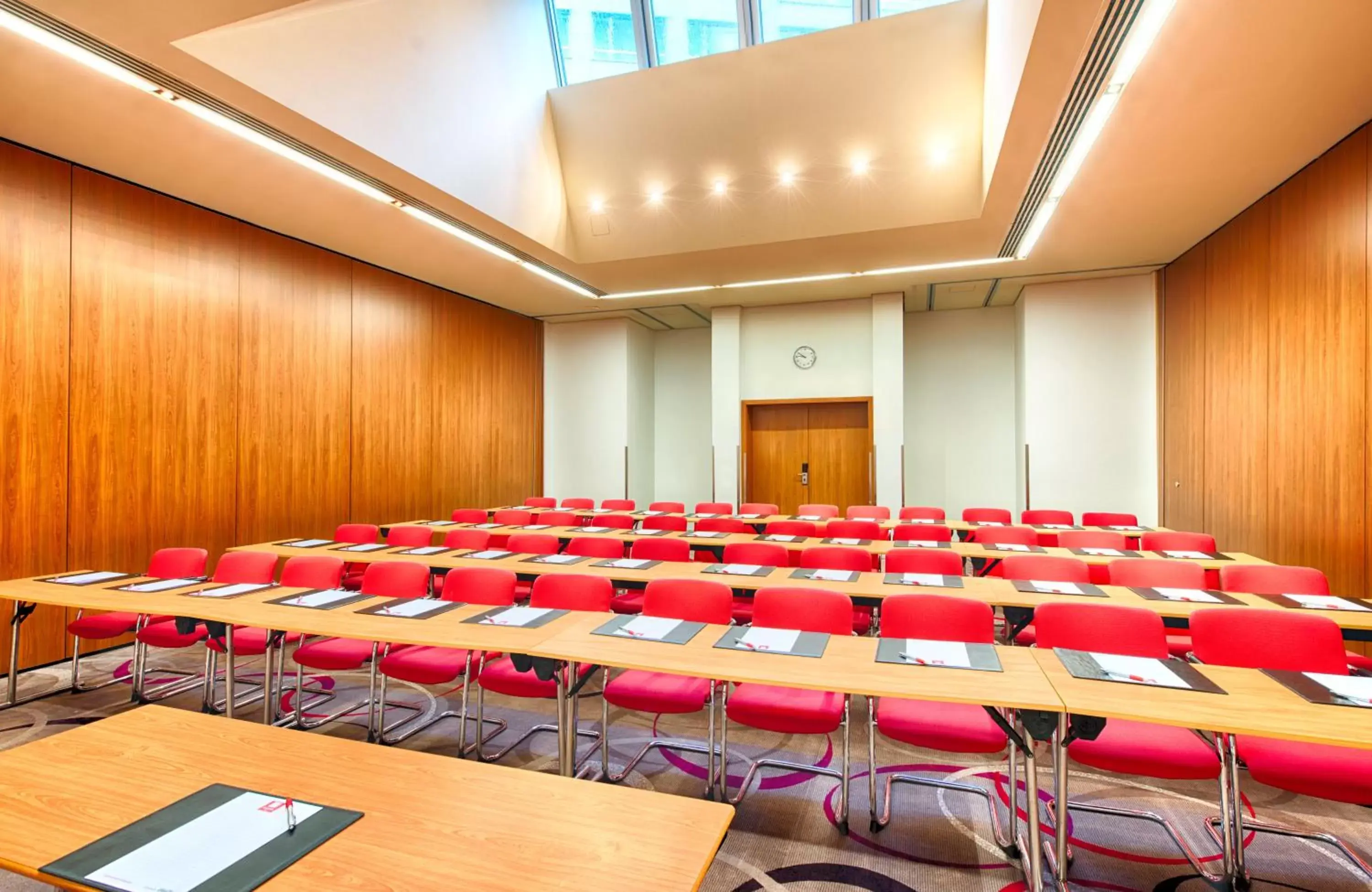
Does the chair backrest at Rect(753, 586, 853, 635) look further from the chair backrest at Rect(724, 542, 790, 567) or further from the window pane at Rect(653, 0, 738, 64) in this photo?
the window pane at Rect(653, 0, 738, 64)

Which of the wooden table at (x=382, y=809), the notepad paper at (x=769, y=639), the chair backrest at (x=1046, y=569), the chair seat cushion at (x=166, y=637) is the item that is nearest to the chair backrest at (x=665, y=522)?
the chair backrest at (x=1046, y=569)

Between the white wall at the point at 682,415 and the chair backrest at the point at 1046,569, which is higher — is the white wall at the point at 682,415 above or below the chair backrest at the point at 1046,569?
above

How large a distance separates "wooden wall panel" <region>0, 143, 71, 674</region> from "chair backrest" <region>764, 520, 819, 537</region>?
228 inches

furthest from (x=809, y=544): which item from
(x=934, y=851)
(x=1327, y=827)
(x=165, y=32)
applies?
(x=165, y=32)

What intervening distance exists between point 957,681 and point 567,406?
8690 mm

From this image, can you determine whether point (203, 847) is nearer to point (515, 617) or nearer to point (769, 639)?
point (515, 617)

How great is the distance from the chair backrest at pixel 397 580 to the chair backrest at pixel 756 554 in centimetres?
208

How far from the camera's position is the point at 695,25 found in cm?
624

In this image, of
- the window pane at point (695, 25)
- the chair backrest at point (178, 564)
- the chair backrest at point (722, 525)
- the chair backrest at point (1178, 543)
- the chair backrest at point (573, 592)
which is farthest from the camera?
the chair backrest at point (722, 525)

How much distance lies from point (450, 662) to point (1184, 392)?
26.0 ft

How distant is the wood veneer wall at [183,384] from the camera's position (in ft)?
14.8

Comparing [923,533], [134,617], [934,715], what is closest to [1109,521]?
[923,533]

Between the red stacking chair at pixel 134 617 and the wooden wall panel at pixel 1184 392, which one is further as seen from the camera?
the wooden wall panel at pixel 1184 392

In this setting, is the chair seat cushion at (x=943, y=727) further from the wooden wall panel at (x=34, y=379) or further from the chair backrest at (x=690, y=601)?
the wooden wall panel at (x=34, y=379)
